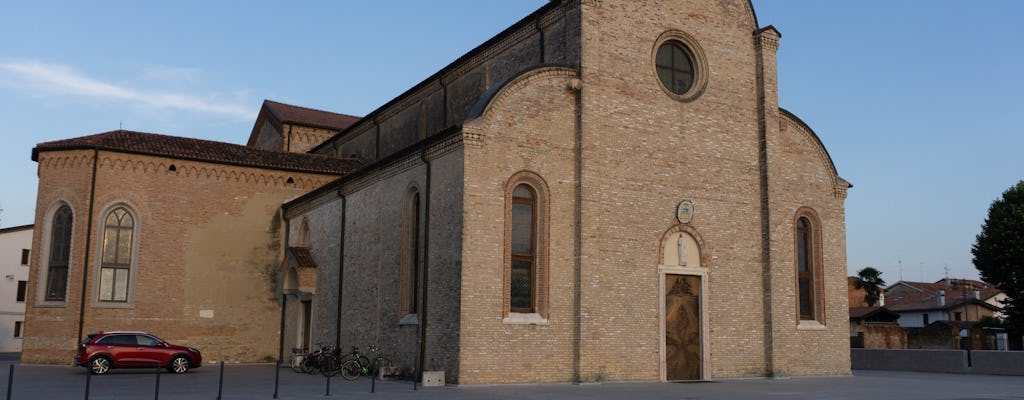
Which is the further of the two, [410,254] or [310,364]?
[310,364]

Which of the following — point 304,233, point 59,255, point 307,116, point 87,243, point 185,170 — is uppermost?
point 307,116

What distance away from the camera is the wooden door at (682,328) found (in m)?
19.8

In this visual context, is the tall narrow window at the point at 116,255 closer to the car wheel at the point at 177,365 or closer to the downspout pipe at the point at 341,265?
the car wheel at the point at 177,365

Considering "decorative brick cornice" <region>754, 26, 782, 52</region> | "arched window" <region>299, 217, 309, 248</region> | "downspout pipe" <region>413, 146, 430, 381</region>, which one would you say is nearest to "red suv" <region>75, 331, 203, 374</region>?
"arched window" <region>299, 217, 309, 248</region>

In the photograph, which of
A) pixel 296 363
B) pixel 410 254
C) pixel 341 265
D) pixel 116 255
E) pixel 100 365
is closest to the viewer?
pixel 410 254

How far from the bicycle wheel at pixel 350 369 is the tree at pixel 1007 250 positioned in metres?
34.2

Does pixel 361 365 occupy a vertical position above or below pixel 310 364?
above

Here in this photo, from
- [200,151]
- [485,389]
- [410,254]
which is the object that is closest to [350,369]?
[410,254]

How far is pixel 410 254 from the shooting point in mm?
20516

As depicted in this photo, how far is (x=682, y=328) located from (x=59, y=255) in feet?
66.3

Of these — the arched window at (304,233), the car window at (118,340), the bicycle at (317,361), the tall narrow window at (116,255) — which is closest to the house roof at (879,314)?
the arched window at (304,233)

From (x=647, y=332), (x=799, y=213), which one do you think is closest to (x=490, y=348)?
(x=647, y=332)

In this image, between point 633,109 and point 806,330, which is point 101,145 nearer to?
point 633,109

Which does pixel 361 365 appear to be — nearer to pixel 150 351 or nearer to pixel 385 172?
pixel 385 172
